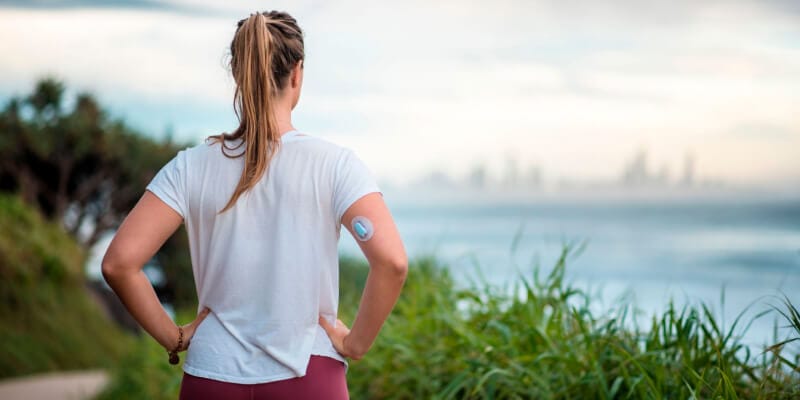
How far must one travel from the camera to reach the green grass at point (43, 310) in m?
8.51

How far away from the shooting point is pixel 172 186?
210cm

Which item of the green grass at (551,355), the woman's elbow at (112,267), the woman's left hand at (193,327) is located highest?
the woman's elbow at (112,267)

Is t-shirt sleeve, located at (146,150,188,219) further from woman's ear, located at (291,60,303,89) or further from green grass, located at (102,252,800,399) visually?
green grass, located at (102,252,800,399)

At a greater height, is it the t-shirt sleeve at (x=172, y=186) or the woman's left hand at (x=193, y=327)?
the t-shirt sleeve at (x=172, y=186)

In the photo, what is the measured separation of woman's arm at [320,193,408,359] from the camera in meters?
2.02

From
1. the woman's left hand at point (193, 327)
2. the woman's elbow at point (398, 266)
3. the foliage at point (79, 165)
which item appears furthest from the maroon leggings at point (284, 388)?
the foliage at point (79, 165)

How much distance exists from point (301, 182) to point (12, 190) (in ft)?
43.0

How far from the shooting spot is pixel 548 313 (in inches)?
166

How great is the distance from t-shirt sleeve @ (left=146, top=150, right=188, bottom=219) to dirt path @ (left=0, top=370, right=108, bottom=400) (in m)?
5.35

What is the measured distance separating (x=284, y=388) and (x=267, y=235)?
0.38m

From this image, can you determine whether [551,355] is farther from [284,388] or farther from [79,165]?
[79,165]

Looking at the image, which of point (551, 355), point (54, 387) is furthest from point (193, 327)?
point (54, 387)

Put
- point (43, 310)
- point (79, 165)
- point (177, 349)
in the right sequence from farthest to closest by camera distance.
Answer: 1. point (79, 165)
2. point (43, 310)
3. point (177, 349)

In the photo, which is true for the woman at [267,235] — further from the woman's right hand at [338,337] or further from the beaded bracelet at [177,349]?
the beaded bracelet at [177,349]
